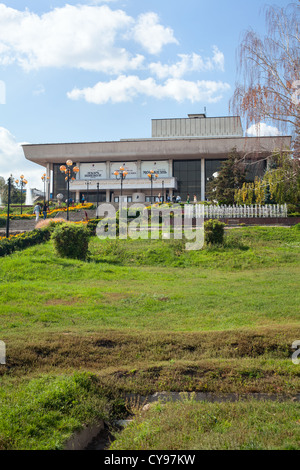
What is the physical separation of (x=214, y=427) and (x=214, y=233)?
14033 millimetres

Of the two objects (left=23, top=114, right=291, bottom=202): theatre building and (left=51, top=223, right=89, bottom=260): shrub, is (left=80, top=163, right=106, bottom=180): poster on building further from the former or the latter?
(left=51, top=223, right=89, bottom=260): shrub

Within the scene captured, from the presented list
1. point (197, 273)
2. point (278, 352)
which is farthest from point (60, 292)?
point (278, 352)

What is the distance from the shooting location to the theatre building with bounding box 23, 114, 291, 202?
162 feet

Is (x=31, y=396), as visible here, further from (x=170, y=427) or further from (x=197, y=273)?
(x=197, y=273)

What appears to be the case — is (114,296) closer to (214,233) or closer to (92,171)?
(214,233)

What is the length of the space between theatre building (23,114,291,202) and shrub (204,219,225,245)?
1220 inches

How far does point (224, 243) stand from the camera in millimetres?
17547

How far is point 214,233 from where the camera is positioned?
17.4 m

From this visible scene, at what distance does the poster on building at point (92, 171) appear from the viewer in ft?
175

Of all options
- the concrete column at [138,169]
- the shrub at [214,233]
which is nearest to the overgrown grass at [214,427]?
the shrub at [214,233]

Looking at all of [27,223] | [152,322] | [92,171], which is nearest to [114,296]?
A: [152,322]

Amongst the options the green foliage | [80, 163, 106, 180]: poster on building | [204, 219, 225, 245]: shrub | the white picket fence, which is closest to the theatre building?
[80, 163, 106, 180]: poster on building

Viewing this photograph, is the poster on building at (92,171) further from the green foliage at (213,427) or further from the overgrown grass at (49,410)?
the green foliage at (213,427)

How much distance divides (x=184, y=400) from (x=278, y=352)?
2.15 metres
